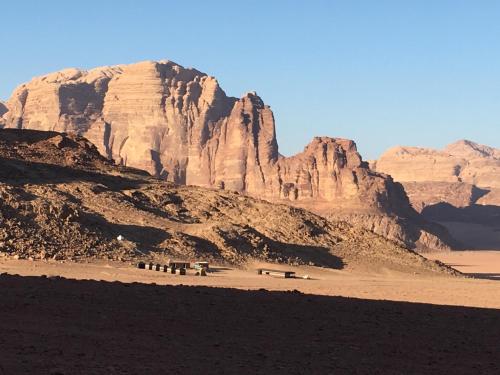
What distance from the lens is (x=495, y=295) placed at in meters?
44.7

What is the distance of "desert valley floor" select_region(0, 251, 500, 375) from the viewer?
15.4m

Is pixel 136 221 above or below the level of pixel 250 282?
above

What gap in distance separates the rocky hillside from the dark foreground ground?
2579cm

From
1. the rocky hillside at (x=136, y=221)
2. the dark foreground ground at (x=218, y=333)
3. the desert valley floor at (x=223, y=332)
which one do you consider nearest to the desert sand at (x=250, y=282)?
the rocky hillside at (x=136, y=221)

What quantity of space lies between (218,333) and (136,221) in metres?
42.7

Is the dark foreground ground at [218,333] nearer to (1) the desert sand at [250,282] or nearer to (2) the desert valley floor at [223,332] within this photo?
(2) the desert valley floor at [223,332]

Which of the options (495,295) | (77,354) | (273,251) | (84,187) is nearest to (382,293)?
(495,295)

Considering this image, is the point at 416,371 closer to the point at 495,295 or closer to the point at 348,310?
the point at 348,310

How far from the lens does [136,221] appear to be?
6178 centimetres

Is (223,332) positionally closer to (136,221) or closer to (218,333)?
(218,333)

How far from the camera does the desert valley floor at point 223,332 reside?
1541 centimetres

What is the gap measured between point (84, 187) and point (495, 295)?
33.9 meters

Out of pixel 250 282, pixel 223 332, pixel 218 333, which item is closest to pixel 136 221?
pixel 250 282

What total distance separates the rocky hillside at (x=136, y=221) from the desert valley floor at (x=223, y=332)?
83.7 ft
